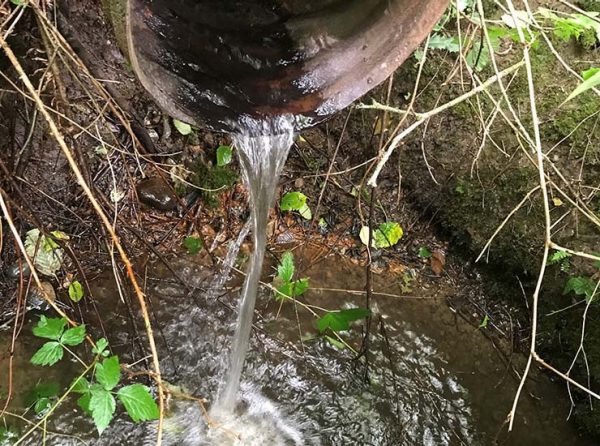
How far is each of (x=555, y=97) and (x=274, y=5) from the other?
140 cm

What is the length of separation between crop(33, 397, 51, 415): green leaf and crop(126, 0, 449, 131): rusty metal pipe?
1.19 metres

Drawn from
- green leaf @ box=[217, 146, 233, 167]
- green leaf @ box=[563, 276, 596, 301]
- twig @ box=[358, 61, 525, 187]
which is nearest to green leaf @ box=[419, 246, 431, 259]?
green leaf @ box=[563, 276, 596, 301]

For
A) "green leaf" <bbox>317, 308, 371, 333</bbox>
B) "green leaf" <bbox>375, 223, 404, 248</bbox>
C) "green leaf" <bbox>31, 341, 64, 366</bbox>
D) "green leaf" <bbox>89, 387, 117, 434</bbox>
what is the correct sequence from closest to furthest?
"green leaf" <bbox>89, 387, 117, 434</bbox>, "green leaf" <bbox>31, 341, 64, 366</bbox>, "green leaf" <bbox>317, 308, 371, 333</bbox>, "green leaf" <bbox>375, 223, 404, 248</bbox>

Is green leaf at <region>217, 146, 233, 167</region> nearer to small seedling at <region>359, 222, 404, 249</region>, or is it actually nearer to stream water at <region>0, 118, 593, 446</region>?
stream water at <region>0, 118, 593, 446</region>

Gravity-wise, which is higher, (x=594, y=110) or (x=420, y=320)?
(x=594, y=110)

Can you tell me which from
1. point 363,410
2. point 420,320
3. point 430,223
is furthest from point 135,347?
point 430,223

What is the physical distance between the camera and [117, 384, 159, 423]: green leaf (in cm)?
137

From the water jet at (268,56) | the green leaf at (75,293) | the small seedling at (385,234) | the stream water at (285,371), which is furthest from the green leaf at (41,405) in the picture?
the small seedling at (385,234)

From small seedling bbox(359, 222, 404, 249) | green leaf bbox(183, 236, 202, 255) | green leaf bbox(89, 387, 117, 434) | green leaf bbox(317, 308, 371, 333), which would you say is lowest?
green leaf bbox(89, 387, 117, 434)

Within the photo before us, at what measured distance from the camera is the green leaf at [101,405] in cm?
136

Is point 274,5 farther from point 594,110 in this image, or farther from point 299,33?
point 594,110

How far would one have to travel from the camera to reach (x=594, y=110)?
97.1 inches

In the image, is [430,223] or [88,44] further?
[430,223]

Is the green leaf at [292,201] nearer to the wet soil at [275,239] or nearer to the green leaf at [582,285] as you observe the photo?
the wet soil at [275,239]
